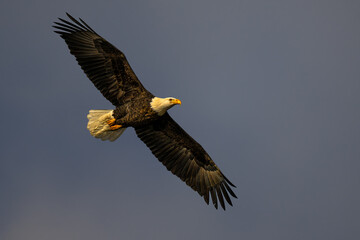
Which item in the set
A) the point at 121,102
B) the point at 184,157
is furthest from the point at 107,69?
the point at 184,157

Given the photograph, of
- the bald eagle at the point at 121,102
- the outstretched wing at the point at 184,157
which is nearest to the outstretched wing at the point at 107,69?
the bald eagle at the point at 121,102

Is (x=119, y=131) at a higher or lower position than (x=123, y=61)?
lower

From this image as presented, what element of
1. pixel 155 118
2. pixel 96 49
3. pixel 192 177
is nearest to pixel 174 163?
pixel 192 177

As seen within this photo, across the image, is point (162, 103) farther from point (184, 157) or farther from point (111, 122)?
point (184, 157)

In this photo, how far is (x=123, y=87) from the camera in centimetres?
1212

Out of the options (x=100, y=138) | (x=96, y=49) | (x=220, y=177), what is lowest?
(x=100, y=138)

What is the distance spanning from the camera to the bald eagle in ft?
39.2

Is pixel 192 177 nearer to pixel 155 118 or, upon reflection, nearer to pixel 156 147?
pixel 156 147

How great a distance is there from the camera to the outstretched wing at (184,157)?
42.6 feet

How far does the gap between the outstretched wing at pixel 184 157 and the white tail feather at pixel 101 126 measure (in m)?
0.72

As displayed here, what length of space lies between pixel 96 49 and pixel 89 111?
1.56 meters

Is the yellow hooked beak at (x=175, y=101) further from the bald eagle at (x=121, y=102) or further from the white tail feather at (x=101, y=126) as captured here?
the white tail feather at (x=101, y=126)

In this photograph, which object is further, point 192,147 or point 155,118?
point 192,147

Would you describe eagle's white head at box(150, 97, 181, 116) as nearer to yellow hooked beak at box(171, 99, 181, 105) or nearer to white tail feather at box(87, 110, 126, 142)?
yellow hooked beak at box(171, 99, 181, 105)
